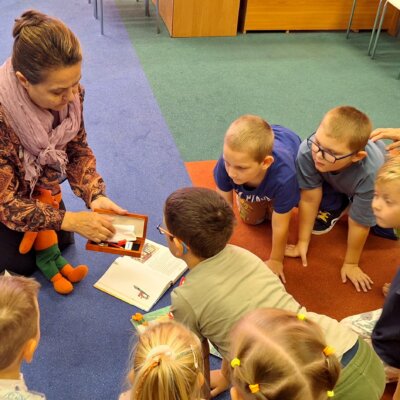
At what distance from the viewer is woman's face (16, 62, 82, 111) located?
1.51 metres

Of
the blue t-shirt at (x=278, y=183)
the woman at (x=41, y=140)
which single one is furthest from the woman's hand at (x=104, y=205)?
the blue t-shirt at (x=278, y=183)

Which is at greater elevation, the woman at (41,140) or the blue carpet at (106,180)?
the woman at (41,140)

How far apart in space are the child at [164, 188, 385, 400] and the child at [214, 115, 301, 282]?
1.25ft

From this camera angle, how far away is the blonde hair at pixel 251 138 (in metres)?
1.74

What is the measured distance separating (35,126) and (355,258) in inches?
60.6

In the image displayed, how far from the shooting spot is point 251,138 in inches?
68.5

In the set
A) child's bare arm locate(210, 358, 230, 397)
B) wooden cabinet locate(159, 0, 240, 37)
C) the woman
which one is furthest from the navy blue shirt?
wooden cabinet locate(159, 0, 240, 37)

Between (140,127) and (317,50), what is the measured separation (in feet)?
6.87

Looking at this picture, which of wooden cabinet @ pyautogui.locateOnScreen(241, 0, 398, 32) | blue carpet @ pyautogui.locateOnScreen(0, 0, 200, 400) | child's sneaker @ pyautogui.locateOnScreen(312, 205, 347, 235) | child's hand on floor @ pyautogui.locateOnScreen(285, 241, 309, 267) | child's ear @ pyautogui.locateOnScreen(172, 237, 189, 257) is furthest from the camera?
wooden cabinet @ pyautogui.locateOnScreen(241, 0, 398, 32)

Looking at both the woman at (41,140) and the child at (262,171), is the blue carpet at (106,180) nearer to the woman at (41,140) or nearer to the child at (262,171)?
the woman at (41,140)

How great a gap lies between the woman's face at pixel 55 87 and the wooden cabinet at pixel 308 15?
10.3 feet

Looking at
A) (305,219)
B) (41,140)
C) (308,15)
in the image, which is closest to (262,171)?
(305,219)

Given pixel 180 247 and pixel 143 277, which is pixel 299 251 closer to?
pixel 143 277

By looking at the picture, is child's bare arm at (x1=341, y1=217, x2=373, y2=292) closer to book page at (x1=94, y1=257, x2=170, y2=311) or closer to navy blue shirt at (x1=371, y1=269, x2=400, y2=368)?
navy blue shirt at (x1=371, y1=269, x2=400, y2=368)
